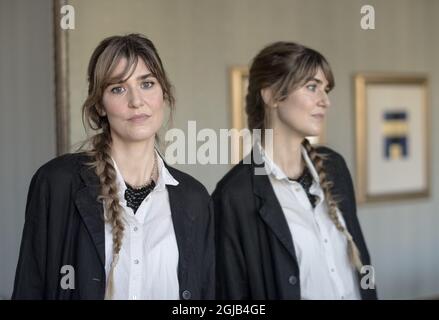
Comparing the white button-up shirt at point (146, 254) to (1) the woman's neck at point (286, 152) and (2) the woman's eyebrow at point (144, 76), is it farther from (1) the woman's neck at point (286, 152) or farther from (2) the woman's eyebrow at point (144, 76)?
(1) the woman's neck at point (286, 152)

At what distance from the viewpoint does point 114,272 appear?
4.90 feet

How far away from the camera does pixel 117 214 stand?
1521 mm

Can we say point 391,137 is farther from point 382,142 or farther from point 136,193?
point 136,193

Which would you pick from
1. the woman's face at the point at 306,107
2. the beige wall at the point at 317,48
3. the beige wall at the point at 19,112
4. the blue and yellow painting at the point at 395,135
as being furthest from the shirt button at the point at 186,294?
the blue and yellow painting at the point at 395,135

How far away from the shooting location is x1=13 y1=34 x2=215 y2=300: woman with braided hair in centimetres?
149

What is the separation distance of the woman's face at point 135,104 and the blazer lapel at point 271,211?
16.9 inches

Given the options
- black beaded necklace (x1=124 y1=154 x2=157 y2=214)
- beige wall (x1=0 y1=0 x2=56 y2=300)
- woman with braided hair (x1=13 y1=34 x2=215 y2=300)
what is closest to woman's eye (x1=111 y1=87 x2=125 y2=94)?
woman with braided hair (x1=13 y1=34 x2=215 y2=300)

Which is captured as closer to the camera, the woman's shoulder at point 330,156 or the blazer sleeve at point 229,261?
the blazer sleeve at point 229,261

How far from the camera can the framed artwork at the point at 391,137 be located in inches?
156

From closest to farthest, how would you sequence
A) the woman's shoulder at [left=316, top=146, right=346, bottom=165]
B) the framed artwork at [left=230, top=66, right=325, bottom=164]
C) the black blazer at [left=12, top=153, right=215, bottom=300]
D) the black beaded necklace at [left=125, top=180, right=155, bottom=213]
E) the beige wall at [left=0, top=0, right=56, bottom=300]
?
the black blazer at [left=12, top=153, right=215, bottom=300] < the black beaded necklace at [left=125, top=180, right=155, bottom=213] < the woman's shoulder at [left=316, top=146, right=346, bottom=165] < the beige wall at [left=0, top=0, right=56, bottom=300] < the framed artwork at [left=230, top=66, right=325, bottom=164]

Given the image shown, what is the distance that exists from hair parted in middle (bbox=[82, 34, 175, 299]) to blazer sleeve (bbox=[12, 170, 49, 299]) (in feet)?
0.49

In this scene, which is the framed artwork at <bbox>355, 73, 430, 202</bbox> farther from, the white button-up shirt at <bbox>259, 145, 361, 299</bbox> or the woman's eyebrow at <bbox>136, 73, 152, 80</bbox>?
the woman's eyebrow at <bbox>136, 73, 152, 80</bbox>

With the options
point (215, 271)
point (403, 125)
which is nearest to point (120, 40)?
point (215, 271)

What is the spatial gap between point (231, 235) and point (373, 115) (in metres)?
2.47
